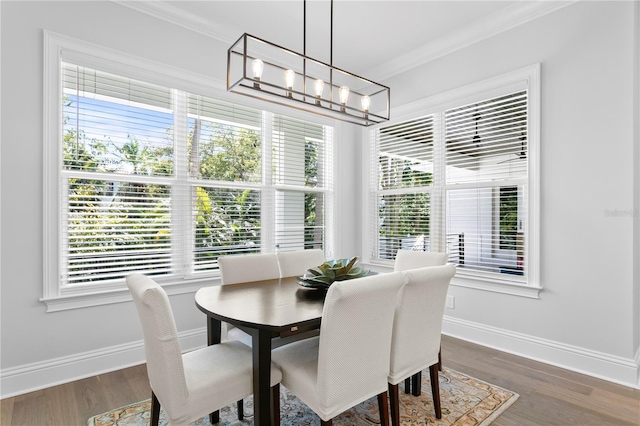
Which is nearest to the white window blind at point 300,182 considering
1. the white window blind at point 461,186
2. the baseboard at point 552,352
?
the white window blind at point 461,186

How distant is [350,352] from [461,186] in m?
2.51

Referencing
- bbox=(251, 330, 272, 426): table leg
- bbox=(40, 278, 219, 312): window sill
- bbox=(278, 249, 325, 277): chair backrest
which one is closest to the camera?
bbox=(251, 330, 272, 426): table leg

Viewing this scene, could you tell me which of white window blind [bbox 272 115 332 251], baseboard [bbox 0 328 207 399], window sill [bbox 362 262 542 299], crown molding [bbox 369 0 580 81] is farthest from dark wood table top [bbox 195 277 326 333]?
crown molding [bbox 369 0 580 81]

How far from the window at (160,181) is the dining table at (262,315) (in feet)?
3.53

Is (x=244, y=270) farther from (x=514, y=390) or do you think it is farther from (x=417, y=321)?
(x=514, y=390)

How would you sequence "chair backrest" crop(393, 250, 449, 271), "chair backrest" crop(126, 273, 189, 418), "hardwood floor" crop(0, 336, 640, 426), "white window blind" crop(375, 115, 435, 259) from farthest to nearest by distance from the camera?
"white window blind" crop(375, 115, 435, 259) → "chair backrest" crop(393, 250, 449, 271) → "hardwood floor" crop(0, 336, 640, 426) → "chair backrest" crop(126, 273, 189, 418)

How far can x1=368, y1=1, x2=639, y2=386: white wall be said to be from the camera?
2.53m

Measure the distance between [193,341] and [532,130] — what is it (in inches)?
139

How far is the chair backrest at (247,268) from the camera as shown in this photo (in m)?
2.54

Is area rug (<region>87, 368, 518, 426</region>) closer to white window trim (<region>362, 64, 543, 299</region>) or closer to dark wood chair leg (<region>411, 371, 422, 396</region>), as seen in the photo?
dark wood chair leg (<region>411, 371, 422, 396</region>)

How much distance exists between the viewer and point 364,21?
10.6ft

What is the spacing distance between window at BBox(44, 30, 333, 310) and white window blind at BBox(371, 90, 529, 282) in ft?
3.50

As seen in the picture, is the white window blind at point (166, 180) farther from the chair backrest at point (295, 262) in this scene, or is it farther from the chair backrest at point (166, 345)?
the chair backrest at point (166, 345)

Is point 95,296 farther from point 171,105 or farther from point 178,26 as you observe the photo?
point 178,26
